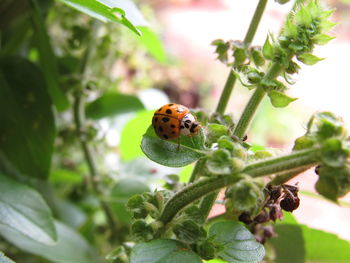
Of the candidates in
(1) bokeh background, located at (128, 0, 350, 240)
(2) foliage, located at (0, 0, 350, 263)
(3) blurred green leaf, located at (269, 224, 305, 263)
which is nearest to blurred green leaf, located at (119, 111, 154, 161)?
(2) foliage, located at (0, 0, 350, 263)

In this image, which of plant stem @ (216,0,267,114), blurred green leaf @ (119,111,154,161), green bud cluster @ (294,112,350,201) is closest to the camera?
green bud cluster @ (294,112,350,201)

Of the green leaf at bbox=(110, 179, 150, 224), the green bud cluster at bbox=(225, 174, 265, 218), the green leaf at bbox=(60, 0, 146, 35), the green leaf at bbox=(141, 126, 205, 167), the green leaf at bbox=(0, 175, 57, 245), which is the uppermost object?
the green leaf at bbox=(60, 0, 146, 35)

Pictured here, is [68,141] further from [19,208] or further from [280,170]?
[280,170]

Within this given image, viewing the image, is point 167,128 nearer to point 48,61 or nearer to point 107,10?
point 107,10

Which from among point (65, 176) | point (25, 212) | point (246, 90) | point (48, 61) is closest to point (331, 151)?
point (25, 212)

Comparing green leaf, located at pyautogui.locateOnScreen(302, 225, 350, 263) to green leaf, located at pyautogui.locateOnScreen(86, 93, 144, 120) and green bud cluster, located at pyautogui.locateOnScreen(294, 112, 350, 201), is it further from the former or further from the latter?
green leaf, located at pyautogui.locateOnScreen(86, 93, 144, 120)

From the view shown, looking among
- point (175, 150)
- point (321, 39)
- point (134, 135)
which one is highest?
point (321, 39)
